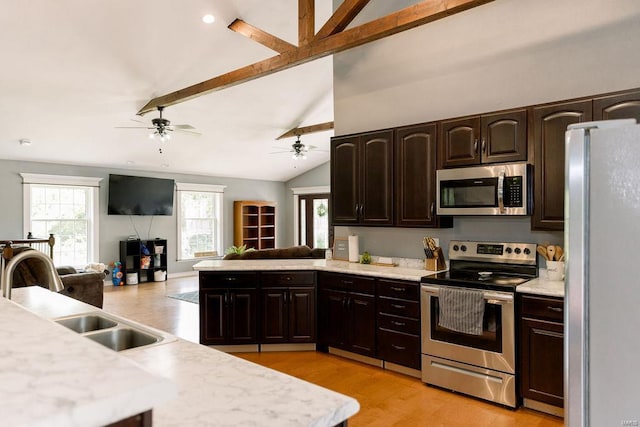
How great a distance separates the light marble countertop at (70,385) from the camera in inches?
21.7

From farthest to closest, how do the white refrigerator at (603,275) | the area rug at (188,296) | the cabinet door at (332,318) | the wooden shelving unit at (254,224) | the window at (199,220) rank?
1. the wooden shelving unit at (254,224)
2. the window at (199,220)
3. the area rug at (188,296)
4. the cabinet door at (332,318)
5. the white refrigerator at (603,275)

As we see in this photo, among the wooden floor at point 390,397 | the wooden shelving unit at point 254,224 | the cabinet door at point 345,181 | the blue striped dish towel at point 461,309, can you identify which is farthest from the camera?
the wooden shelving unit at point 254,224

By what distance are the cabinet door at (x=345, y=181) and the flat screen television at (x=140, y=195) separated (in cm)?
558

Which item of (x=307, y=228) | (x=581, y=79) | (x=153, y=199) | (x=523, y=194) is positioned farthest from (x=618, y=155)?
(x=307, y=228)

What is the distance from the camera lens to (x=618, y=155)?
1217 millimetres

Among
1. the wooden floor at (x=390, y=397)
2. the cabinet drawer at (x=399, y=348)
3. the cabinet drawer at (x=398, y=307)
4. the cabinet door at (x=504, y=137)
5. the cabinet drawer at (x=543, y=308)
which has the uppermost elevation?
the cabinet door at (x=504, y=137)

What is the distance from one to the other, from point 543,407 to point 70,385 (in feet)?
10.8

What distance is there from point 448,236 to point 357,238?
100 centimetres

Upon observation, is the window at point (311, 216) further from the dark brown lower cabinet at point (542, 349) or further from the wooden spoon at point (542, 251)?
the dark brown lower cabinet at point (542, 349)

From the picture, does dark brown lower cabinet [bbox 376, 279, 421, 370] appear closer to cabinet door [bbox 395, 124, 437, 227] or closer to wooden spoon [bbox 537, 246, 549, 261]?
cabinet door [bbox 395, 124, 437, 227]

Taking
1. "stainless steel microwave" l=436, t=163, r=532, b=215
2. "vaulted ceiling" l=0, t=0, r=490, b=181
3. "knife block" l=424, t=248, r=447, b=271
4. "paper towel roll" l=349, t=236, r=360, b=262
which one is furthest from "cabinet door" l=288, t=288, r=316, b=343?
"vaulted ceiling" l=0, t=0, r=490, b=181

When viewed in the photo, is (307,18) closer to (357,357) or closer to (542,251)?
(542,251)

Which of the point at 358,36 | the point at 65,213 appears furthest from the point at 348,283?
the point at 65,213

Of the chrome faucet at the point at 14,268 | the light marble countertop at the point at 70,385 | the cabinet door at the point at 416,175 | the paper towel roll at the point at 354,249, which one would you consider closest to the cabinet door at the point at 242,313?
the paper towel roll at the point at 354,249
